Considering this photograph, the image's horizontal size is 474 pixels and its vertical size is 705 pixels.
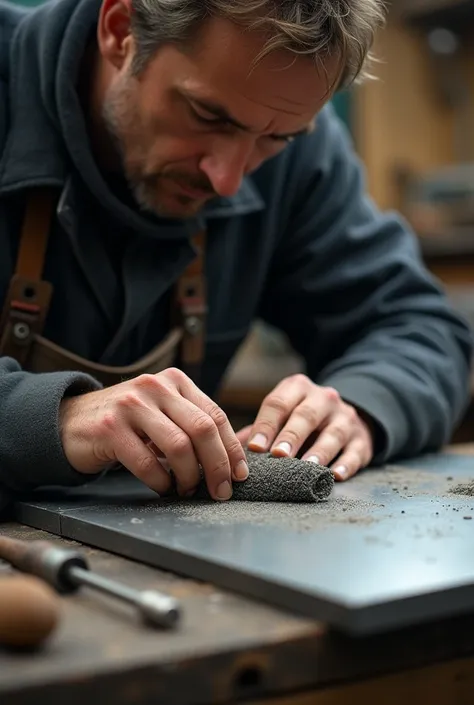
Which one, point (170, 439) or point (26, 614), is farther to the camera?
point (170, 439)

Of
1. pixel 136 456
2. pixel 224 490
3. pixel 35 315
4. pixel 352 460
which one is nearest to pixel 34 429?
pixel 136 456

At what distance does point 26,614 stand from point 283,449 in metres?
0.66

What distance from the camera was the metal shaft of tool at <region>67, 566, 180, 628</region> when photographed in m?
0.74

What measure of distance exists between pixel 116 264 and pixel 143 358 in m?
0.18

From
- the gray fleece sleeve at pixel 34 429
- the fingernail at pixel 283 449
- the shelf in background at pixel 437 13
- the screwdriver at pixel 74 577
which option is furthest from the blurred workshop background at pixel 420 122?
the screwdriver at pixel 74 577

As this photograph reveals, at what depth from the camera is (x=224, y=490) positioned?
3.91ft

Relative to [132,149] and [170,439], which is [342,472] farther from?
[132,149]

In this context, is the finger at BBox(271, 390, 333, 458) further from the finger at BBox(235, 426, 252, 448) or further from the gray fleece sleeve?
the gray fleece sleeve

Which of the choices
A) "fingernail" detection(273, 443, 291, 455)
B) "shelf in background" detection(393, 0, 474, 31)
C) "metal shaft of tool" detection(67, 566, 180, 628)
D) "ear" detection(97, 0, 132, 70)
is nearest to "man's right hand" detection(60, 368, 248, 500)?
"fingernail" detection(273, 443, 291, 455)

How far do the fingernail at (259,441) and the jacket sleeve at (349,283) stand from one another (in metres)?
0.44

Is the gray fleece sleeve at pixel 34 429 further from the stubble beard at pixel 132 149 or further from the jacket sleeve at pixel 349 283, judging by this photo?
the jacket sleeve at pixel 349 283

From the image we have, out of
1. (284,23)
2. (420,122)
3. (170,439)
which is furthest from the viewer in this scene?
(420,122)

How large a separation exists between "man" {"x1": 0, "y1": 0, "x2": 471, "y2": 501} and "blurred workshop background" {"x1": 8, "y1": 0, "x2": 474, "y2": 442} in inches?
79.5

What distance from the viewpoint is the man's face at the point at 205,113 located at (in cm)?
132
